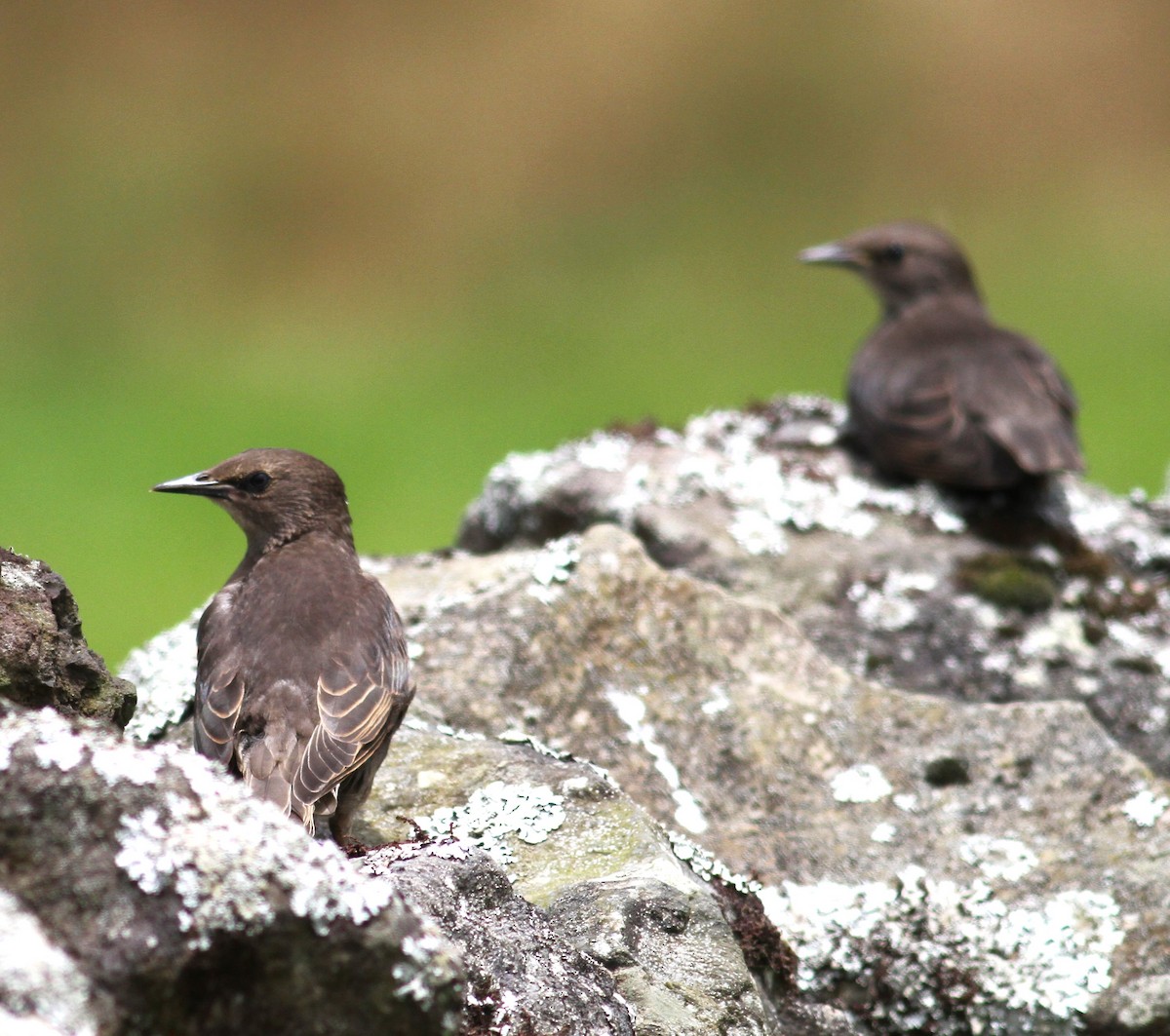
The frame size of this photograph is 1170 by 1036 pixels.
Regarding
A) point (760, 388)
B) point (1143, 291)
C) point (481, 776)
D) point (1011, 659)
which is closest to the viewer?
point (481, 776)

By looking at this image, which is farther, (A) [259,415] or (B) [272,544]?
(A) [259,415]

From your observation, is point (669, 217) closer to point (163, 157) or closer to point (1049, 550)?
point (163, 157)

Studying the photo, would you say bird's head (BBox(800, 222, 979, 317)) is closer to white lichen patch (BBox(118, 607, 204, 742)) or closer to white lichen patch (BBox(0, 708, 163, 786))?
white lichen patch (BBox(118, 607, 204, 742))

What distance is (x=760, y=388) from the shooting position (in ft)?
49.5

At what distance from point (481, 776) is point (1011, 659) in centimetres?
250

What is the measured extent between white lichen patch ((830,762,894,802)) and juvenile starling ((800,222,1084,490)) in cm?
303

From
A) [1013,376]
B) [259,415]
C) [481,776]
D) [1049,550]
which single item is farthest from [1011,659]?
[259,415]

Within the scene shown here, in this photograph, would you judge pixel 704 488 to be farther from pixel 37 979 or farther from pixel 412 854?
pixel 37 979

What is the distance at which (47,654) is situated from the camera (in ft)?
11.7

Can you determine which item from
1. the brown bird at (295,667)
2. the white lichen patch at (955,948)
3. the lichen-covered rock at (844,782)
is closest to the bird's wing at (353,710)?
the brown bird at (295,667)

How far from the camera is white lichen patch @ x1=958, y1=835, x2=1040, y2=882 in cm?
466

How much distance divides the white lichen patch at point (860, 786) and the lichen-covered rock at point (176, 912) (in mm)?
2441

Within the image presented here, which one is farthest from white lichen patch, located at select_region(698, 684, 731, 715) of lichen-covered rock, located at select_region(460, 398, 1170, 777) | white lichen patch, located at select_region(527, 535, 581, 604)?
lichen-covered rock, located at select_region(460, 398, 1170, 777)

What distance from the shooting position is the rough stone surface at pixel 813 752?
4.20 m
